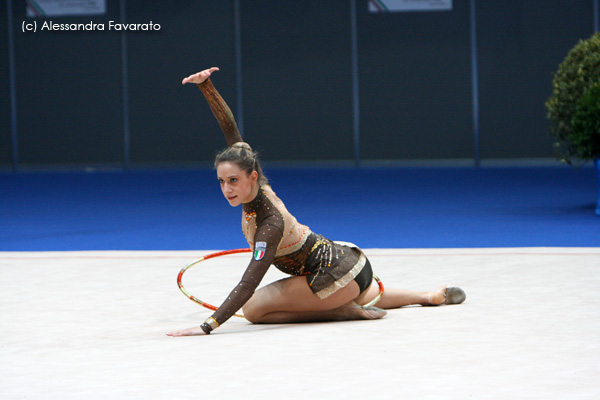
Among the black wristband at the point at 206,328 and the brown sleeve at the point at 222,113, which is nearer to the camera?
the black wristband at the point at 206,328

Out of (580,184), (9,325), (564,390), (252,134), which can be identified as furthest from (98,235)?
(252,134)

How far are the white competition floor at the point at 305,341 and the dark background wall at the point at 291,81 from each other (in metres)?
11.6

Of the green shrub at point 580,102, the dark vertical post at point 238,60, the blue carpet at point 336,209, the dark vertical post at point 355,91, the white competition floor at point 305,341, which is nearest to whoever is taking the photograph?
the white competition floor at point 305,341

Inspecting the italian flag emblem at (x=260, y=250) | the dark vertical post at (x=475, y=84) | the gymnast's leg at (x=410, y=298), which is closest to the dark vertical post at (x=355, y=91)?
the dark vertical post at (x=475, y=84)

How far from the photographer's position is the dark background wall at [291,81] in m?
18.5

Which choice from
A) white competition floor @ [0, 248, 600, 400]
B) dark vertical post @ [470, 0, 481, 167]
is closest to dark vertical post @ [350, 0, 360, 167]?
dark vertical post @ [470, 0, 481, 167]

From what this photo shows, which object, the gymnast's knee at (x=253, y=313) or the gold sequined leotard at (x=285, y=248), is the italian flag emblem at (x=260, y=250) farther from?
the gymnast's knee at (x=253, y=313)

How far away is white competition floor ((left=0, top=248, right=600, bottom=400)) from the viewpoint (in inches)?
152

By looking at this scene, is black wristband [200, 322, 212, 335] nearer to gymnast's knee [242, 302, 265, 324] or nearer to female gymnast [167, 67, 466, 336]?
female gymnast [167, 67, 466, 336]

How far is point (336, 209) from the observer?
12.1 meters

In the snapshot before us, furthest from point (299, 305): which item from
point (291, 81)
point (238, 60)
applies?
point (238, 60)

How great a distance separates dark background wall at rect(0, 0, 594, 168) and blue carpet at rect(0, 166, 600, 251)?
0.88 m

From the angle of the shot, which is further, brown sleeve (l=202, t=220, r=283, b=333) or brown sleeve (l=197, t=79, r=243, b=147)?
brown sleeve (l=197, t=79, r=243, b=147)

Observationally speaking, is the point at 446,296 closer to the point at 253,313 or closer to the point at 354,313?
the point at 354,313
